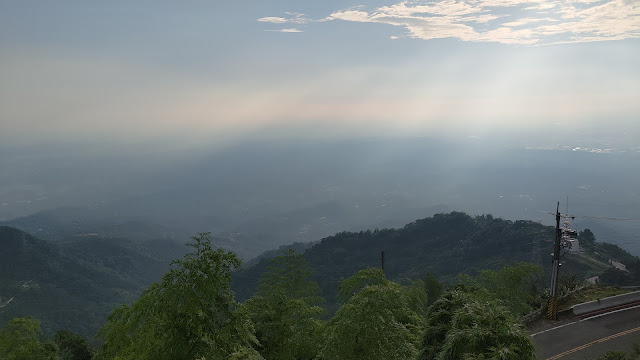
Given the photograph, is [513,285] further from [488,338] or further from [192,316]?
[192,316]

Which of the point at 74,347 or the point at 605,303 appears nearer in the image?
Answer: the point at 605,303

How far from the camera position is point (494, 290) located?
3412 centimetres

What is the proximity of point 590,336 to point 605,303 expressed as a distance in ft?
19.1

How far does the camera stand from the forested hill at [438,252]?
11162 centimetres

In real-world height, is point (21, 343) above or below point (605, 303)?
above

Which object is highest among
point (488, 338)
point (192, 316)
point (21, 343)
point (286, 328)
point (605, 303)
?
point (192, 316)

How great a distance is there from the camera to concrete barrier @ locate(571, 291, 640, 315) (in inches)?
1109

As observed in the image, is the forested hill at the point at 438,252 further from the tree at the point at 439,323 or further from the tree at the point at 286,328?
the tree at the point at 439,323

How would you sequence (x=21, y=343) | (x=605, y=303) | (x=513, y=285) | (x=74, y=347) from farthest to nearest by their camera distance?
(x=74, y=347) → (x=513, y=285) → (x=605, y=303) → (x=21, y=343)

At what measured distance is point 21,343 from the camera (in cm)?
2584

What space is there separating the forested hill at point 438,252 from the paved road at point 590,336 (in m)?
73.7

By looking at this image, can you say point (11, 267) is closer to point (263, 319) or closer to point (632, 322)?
point (263, 319)

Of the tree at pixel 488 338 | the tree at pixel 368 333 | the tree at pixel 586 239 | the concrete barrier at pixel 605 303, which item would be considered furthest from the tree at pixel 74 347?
the tree at pixel 586 239

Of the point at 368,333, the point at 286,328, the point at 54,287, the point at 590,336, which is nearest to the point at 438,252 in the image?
the point at 590,336
